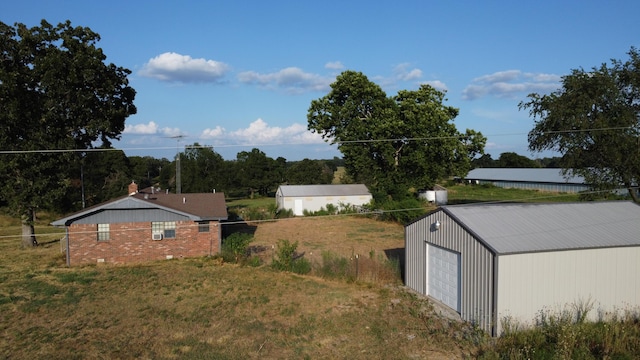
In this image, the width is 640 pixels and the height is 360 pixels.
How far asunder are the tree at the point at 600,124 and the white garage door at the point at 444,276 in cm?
1261

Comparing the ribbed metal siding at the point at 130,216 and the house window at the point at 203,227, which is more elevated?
the ribbed metal siding at the point at 130,216

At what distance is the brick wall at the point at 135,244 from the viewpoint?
2408 centimetres

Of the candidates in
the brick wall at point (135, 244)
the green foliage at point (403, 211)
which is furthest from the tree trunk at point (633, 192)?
the brick wall at point (135, 244)

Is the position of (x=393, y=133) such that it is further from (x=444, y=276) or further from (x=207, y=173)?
(x=207, y=173)

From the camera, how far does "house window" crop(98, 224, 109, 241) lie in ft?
80.2

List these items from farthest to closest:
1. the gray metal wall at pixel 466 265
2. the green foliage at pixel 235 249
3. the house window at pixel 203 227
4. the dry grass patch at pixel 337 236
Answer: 1. the dry grass patch at pixel 337 236
2. the house window at pixel 203 227
3. the green foliage at pixel 235 249
4. the gray metal wall at pixel 466 265

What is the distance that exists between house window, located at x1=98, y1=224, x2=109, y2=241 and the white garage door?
1791 cm

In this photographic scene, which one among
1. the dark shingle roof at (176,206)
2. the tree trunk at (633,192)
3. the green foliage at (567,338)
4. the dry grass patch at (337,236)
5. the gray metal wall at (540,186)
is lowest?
the dry grass patch at (337,236)

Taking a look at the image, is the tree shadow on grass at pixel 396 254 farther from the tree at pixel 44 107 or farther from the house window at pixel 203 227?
the tree at pixel 44 107

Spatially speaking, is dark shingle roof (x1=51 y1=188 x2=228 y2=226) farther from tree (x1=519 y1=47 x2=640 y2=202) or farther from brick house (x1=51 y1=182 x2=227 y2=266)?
tree (x1=519 y1=47 x2=640 y2=202)

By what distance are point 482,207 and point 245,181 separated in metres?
62.0

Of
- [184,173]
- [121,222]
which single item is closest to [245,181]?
[184,173]

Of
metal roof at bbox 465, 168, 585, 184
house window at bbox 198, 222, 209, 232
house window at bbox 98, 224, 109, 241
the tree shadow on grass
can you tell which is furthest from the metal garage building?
metal roof at bbox 465, 168, 585, 184

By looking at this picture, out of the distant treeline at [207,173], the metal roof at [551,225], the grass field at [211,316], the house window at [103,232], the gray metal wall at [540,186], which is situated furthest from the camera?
the distant treeline at [207,173]
